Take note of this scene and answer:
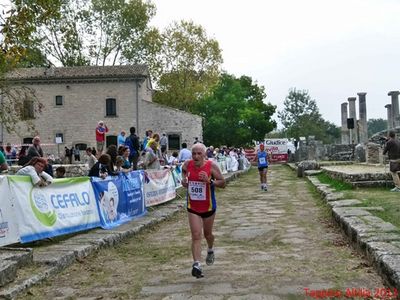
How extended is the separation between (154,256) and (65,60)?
44327 millimetres

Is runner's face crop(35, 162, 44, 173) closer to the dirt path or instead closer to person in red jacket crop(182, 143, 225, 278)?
the dirt path

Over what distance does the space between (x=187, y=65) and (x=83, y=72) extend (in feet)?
38.6

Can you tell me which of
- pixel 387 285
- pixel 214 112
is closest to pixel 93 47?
pixel 214 112

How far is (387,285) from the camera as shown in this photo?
4.92m

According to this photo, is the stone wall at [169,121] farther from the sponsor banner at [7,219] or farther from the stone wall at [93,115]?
the sponsor banner at [7,219]

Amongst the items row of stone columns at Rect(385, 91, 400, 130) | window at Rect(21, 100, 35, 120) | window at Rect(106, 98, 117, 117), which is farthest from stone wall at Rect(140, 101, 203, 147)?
row of stone columns at Rect(385, 91, 400, 130)

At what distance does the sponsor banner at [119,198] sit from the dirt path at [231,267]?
0.73 m

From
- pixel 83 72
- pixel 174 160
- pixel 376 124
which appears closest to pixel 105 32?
pixel 83 72

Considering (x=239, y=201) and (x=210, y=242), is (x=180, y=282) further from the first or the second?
(x=239, y=201)

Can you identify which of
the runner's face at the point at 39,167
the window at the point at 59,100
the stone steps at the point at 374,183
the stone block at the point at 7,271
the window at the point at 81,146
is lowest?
the stone block at the point at 7,271

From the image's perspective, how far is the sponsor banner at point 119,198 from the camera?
29.9 ft

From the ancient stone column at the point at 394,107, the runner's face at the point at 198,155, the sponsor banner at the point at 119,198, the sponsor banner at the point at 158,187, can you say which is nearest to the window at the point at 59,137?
the ancient stone column at the point at 394,107

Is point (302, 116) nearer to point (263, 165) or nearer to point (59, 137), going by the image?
point (59, 137)

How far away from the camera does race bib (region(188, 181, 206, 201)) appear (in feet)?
19.3
